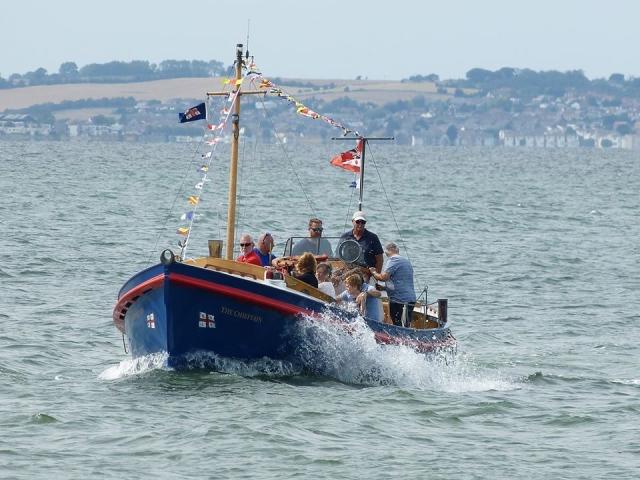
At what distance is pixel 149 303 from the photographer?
19.6m

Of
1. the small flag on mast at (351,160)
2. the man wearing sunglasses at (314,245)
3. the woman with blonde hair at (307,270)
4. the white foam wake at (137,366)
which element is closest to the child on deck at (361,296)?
the woman with blonde hair at (307,270)

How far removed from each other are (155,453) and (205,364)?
3.62m

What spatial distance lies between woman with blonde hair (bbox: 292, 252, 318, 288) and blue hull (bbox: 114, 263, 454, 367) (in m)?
0.44

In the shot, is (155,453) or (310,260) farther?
(310,260)

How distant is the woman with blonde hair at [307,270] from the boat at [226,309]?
0.12m

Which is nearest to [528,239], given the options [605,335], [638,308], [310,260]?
[638,308]

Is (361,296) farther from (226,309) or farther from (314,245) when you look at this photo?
(314,245)

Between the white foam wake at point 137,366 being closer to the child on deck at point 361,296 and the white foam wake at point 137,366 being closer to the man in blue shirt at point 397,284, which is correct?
the child on deck at point 361,296

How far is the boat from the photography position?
62.4 feet

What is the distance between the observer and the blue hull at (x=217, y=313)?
19000 mm

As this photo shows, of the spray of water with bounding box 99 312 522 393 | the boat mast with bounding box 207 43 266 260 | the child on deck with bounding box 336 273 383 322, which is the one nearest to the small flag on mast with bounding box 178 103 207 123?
the boat mast with bounding box 207 43 266 260

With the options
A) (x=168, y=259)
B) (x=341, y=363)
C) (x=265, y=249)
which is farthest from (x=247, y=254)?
(x=168, y=259)

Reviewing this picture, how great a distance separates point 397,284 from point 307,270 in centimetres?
204

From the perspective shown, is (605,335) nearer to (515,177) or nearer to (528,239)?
(528,239)
